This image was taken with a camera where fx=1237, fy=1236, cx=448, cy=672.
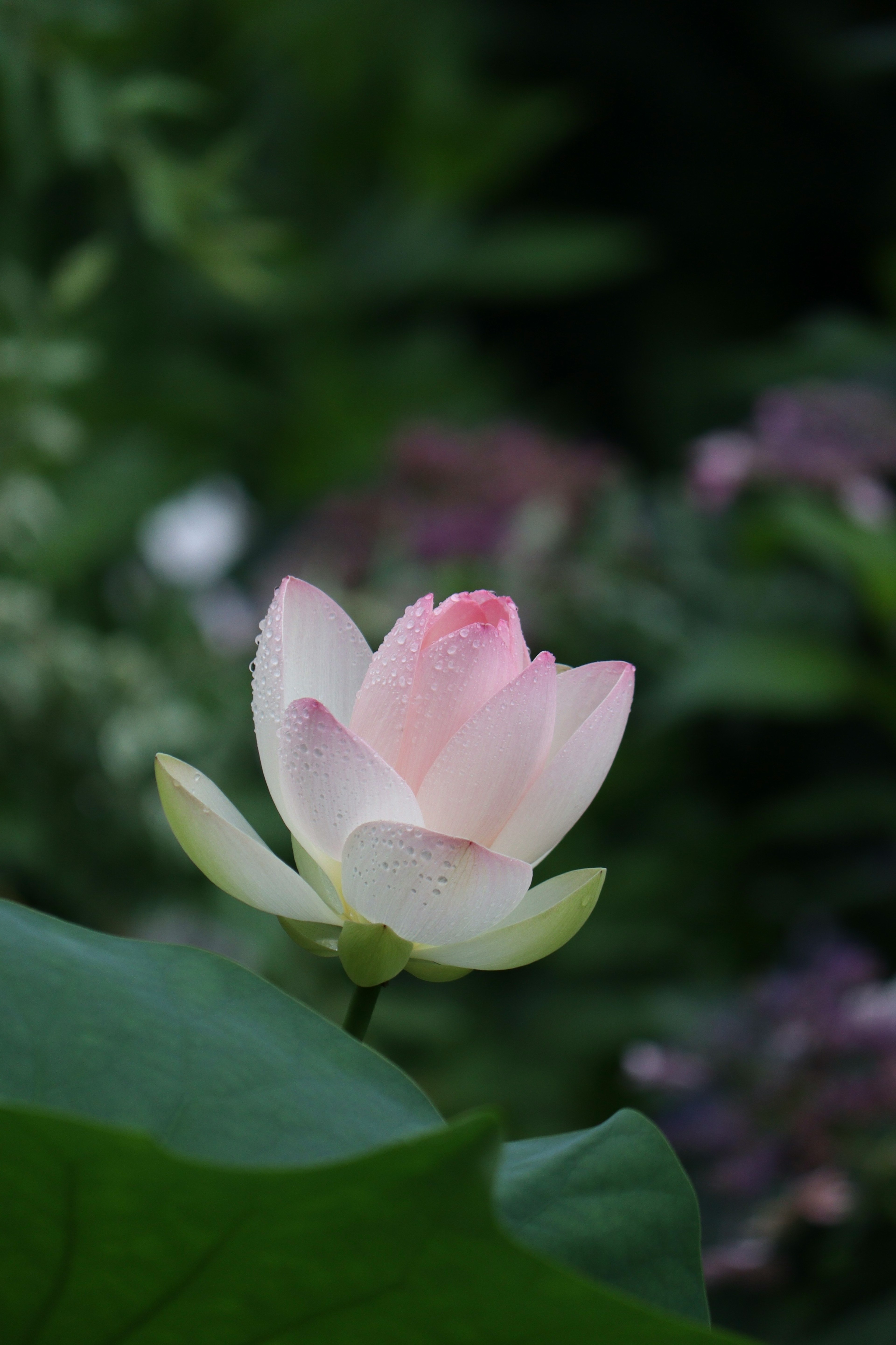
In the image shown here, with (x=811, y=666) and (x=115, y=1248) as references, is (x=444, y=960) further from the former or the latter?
(x=811, y=666)

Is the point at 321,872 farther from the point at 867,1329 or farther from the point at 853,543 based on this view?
the point at 853,543

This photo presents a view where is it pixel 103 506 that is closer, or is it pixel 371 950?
pixel 371 950

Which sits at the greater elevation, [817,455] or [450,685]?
[450,685]

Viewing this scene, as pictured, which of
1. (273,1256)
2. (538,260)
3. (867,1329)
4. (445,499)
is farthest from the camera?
(538,260)

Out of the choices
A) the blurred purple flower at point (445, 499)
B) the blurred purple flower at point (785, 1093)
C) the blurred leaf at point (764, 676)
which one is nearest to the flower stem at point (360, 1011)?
the blurred purple flower at point (785, 1093)

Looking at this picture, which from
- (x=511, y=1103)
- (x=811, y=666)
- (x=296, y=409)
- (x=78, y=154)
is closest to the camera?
(x=78, y=154)

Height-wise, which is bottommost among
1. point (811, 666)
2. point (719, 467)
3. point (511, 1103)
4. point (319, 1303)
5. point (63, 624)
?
point (511, 1103)

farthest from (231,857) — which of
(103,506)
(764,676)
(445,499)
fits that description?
(103,506)

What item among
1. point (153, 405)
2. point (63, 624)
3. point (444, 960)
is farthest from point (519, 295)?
point (444, 960)
